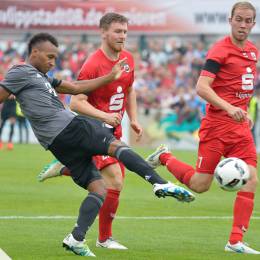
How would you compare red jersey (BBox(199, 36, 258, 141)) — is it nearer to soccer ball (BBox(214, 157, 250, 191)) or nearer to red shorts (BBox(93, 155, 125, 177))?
soccer ball (BBox(214, 157, 250, 191))

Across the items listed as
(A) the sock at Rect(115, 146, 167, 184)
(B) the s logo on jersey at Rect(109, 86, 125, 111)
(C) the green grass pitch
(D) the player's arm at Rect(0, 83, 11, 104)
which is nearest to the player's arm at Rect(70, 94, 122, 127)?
(B) the s logo on jersey at Rect(109, 86, 125, 111)

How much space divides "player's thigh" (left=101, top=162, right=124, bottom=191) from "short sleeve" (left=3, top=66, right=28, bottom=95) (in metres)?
1.54

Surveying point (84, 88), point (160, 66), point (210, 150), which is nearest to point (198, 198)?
point (210, 150)

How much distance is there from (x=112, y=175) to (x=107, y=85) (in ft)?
3.10

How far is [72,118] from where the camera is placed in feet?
29.1

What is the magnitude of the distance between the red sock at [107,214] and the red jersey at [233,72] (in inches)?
54.5

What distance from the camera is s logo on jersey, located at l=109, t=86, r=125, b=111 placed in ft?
32.8

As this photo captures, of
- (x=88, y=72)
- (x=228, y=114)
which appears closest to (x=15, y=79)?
(x=88, y=72)

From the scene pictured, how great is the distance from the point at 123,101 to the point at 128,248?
5.23 ft

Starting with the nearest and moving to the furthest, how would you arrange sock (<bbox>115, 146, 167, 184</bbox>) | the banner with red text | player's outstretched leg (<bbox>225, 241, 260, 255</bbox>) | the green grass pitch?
sock (<bbox>115, 146, 167, 184</bbox>) < the green grass pitch < player's outstretched leg (<bbox>225, 241, 260, 255</bbox>) < the banner with red text

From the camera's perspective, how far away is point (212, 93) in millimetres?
9500

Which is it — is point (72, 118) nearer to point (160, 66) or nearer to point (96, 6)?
point (160, 66)

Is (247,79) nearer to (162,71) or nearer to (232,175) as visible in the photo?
(232,175)

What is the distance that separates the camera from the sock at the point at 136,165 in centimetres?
850
